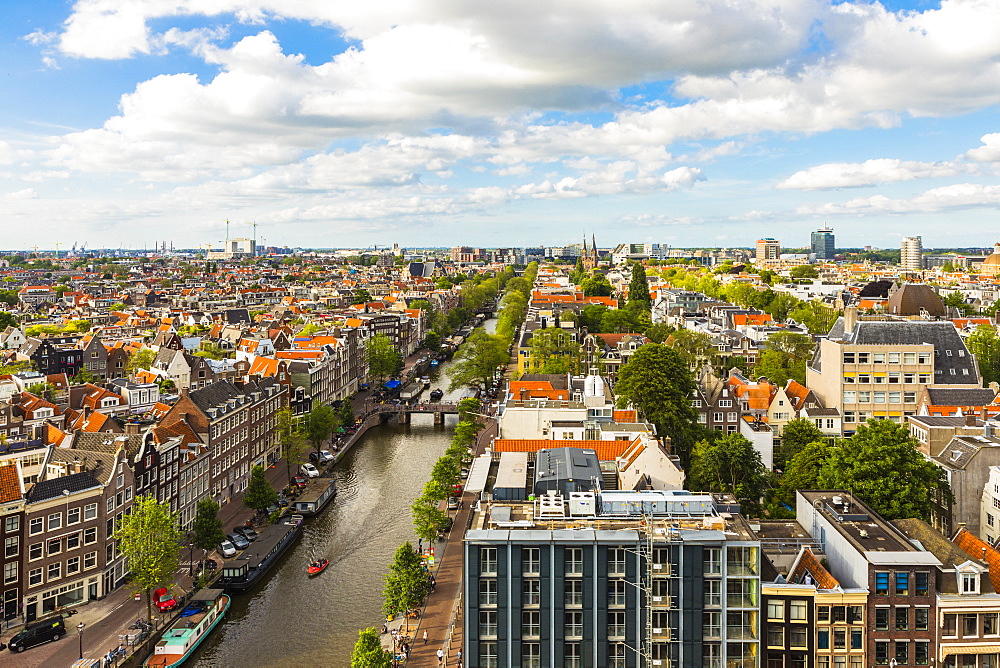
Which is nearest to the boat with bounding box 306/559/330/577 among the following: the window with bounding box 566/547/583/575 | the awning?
the window with bounding box 566/547/583/575

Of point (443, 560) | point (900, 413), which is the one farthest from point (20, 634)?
point (900, 413)

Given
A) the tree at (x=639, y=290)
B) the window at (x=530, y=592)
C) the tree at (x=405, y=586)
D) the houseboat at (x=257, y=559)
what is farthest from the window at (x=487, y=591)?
the tree at (x=639, y=290)

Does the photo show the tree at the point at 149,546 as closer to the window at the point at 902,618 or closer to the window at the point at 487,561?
the window at the point at 487,561

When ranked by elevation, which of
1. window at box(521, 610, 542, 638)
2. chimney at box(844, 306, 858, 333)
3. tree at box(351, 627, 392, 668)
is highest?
chimney at box(844, 306, 858, 333)

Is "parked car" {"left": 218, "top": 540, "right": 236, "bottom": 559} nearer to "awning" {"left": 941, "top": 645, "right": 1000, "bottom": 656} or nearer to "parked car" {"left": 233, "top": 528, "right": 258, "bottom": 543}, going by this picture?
"parked car" {"left": 233, "top": 528, "right": 258, "bottom": 543}

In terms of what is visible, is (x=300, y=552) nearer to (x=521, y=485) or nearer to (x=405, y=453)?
(x=521, y=485)

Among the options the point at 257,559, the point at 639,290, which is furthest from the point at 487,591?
the point at 639,290
